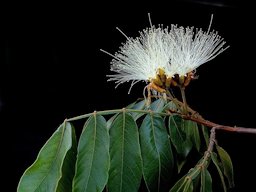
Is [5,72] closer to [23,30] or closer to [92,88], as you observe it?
[23,30]

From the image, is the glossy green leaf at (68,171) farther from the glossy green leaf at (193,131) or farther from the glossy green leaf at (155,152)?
the glossy green leaf at (193,131)

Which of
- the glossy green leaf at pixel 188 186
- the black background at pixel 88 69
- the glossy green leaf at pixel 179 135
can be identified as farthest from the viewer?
the black background at pixel 88 69

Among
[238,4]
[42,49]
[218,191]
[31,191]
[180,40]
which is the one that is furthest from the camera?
[42,49]

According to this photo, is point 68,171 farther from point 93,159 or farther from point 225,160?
point 225,160

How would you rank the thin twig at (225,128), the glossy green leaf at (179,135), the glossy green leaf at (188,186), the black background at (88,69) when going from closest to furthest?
the glossy green leaf at (188,186) < the thin twig at (225,128) < the glossy green leaf at (179,135) < the black background at (88,69)

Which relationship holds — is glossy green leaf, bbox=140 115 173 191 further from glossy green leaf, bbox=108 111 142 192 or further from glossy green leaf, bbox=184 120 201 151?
glossy green leaf, bbox=184 120 201 151

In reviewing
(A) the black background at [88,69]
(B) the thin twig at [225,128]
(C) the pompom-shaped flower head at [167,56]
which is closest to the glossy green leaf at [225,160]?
(B) the thin twig at [225,128]

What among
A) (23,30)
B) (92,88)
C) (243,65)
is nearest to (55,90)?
(92,88)
